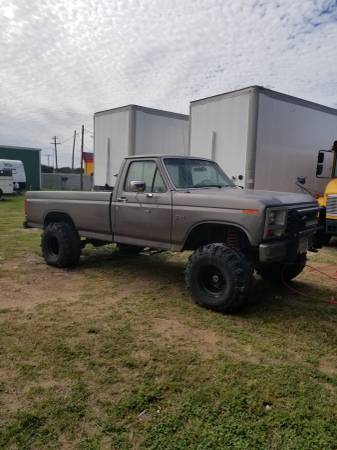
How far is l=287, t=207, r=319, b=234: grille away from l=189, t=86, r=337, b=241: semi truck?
3395 mm

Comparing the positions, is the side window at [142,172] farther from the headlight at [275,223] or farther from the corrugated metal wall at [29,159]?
the corrugated metal wall at [29,159]

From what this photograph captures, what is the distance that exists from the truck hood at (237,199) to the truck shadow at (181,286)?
4.41 ft

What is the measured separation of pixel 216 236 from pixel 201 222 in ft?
1.52

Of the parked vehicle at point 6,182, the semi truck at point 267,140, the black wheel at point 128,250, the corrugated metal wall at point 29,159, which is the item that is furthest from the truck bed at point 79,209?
the corrugated metal wall at point 29,159

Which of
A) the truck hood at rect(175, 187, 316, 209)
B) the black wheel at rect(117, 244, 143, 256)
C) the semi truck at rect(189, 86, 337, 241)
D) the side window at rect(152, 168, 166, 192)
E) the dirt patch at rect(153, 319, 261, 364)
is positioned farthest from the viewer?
the semi truck at rect(189, 86, 337, 241)

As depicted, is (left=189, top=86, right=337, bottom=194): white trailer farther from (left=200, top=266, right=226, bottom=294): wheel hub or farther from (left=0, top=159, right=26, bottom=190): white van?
(left=0, top=159, right=26, bottom=190): white van

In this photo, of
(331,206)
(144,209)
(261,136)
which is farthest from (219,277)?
(261,136)

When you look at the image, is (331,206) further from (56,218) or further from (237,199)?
(56,218)

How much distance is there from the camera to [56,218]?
7.29 meters

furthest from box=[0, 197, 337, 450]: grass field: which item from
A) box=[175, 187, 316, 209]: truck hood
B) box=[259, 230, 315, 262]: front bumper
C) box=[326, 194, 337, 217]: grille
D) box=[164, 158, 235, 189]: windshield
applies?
box=[326, 194, 337, 217]: grille

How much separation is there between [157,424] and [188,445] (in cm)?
28

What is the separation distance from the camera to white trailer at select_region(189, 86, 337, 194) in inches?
369

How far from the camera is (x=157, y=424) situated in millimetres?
2652

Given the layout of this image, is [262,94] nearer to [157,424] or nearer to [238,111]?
[238,111]
